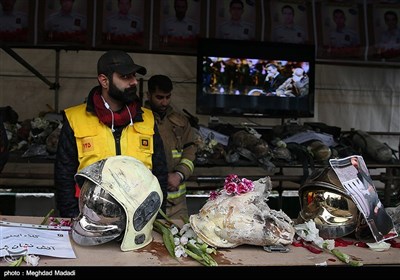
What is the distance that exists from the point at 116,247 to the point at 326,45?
450cm

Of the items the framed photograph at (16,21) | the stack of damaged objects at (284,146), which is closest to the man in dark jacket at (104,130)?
the stack of damaged objects at (284,146)

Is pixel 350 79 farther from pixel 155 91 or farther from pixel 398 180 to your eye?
pixel 155 91

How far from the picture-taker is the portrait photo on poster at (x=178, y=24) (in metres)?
5.51

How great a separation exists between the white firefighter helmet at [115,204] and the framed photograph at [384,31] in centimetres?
463

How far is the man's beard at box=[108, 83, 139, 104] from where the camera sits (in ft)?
9.40

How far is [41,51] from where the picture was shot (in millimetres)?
5555

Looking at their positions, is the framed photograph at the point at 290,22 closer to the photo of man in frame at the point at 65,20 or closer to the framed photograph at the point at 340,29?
the framed photograph at the point at 340,29

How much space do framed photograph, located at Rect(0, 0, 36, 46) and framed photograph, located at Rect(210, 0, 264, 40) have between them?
6.81ft

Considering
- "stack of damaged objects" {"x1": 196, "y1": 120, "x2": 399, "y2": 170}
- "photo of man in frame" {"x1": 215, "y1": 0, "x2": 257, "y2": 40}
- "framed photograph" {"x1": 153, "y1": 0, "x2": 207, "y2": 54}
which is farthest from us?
"photo of man in frame" {"x1": 215, "y1": 0, "x2": 257, "y2": 40}

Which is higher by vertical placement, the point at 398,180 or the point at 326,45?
the point at 326,45

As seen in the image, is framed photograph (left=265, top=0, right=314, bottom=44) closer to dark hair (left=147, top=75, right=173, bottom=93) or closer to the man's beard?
dark hair (left=147, top=75, right=173, bottom=93)

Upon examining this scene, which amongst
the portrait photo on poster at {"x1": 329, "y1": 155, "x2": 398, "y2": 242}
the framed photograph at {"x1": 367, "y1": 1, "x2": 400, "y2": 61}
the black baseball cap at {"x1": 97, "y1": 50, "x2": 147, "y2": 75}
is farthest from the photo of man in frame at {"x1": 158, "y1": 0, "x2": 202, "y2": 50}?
the portrait photo on poster at {"x1": 329, "y1": 155, "x2": 398, "y2": 242}

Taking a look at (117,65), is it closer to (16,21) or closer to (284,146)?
(284,146)
